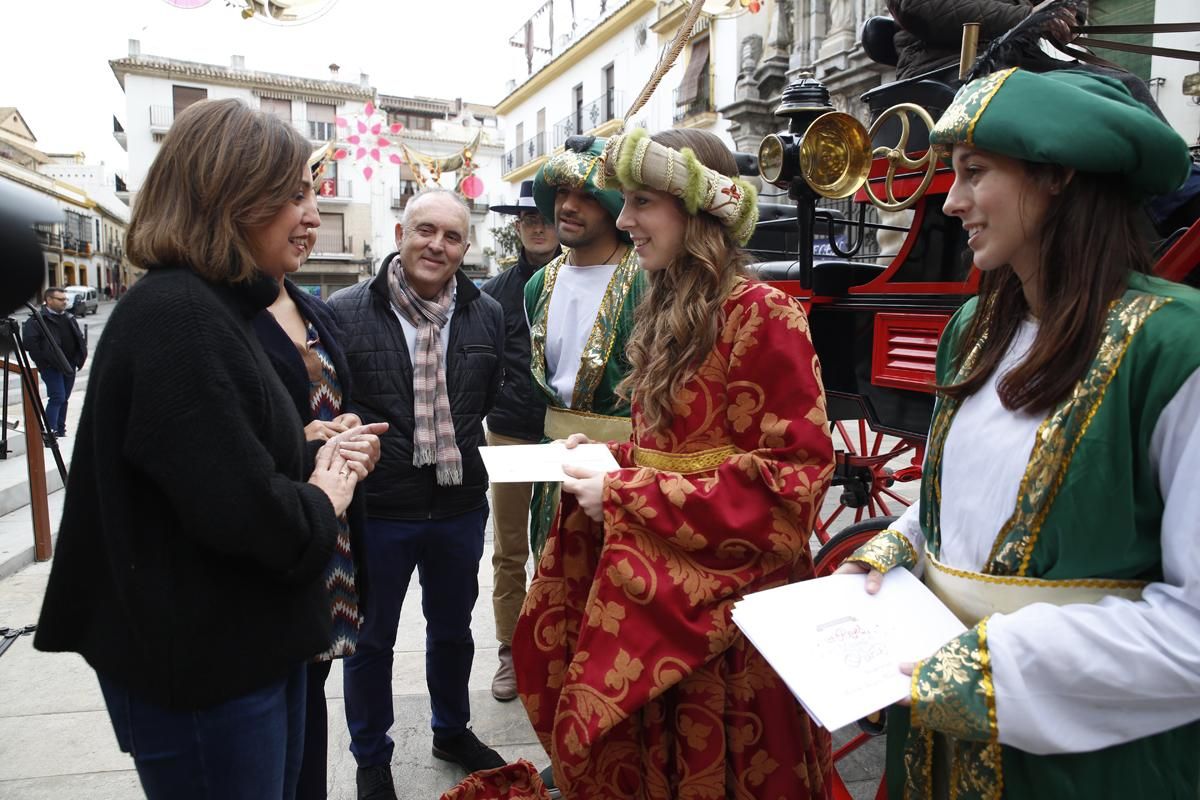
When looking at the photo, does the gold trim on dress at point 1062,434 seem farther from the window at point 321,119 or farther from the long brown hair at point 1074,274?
the window at point 321,119

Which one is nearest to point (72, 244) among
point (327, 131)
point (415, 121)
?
point (327, 131)

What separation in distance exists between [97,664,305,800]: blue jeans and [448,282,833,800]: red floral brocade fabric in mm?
568

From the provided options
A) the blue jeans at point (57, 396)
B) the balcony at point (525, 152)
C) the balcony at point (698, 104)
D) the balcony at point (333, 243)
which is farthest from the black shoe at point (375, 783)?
the balcony at point (333, 243)

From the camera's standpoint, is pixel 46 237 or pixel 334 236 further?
pixel 334 236

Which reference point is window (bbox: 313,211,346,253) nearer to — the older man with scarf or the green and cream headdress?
Answer: the older man with scarf

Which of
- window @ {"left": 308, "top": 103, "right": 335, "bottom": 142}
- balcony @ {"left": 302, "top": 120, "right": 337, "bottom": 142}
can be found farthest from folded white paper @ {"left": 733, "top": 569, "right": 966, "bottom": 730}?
window @ {"left": 308, "top": 103, "right": 335, "bottom": 142}

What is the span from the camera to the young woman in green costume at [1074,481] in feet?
3.27

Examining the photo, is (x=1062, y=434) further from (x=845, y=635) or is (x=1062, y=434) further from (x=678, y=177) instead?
(x=678, y=177)

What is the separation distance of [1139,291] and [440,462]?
1898mm

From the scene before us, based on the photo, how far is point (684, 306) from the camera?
174cm

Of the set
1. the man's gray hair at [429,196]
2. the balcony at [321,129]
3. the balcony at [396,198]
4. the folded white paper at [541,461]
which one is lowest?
the folded white paper at [541,461]

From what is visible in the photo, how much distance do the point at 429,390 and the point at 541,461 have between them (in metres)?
0.79

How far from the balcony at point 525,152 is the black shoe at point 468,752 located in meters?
27.3

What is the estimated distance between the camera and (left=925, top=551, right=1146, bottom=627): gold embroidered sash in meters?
1.07
